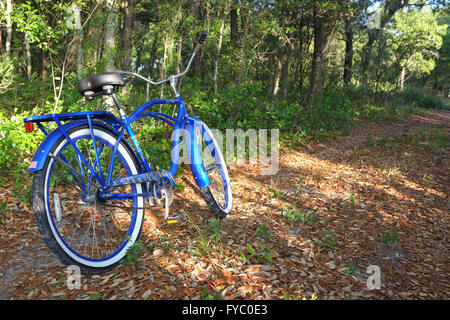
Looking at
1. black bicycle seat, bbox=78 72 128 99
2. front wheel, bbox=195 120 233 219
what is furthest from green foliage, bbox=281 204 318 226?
black bicycle seat, bbox=78 72 128 99

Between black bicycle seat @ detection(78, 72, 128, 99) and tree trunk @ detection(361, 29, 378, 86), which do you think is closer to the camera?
black bicycle seat @ detection(78, 72, 128, 99)

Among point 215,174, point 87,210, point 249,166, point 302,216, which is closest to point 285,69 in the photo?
point 249,166

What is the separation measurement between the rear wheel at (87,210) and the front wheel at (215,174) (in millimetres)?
798

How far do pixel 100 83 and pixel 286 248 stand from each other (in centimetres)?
207

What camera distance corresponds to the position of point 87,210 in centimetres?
322

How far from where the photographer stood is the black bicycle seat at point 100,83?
2.37m

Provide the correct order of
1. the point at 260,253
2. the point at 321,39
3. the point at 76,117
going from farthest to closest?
the point at 321,39, the point at 260,253, the point at 76,117

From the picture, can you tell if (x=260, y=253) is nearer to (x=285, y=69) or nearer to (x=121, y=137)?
(x=121, y=137)

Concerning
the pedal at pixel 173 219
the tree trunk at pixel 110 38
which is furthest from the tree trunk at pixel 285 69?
the pedal at pixel 173 219

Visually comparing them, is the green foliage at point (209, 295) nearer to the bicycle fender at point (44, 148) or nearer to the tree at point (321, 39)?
the bicycle fender at point (44, 148)

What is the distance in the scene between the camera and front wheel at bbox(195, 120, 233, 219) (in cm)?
314

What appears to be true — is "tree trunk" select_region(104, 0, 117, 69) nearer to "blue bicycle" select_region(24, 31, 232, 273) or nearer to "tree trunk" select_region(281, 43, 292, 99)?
"blue bicycle" select_region(24, 31, 232, 273)

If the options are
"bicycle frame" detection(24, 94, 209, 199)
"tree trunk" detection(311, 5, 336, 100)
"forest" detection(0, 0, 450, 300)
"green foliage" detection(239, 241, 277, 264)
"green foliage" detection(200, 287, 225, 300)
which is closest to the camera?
"green foliage" detection(200, 287, 225, 300)

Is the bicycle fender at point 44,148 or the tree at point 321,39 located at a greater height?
the tree at point 321,39
